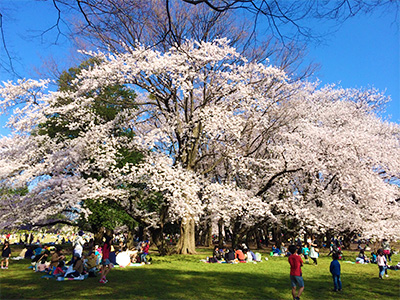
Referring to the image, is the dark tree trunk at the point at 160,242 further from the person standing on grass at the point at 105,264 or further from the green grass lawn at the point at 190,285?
the person standing on grass at the point at 105,264

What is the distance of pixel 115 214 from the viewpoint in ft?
71.7

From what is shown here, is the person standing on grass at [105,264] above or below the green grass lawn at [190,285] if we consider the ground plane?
above

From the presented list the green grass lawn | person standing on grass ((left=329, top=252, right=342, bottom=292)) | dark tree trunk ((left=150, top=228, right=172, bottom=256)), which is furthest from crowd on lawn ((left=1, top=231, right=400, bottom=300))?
dark tree trunk ((left=150, top=228, right=172, bottom=256))

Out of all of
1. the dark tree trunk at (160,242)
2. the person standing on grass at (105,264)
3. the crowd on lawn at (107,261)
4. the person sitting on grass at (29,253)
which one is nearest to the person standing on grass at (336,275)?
the crowd on lawn at (107,261)

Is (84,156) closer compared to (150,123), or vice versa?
(84,156)

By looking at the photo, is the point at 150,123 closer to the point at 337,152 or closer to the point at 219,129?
the point at 219,129

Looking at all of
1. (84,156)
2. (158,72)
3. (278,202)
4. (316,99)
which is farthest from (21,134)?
(316,99)

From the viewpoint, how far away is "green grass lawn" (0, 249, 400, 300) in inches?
348

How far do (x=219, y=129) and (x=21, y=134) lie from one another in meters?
13.4

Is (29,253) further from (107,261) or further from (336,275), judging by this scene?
(336,275)

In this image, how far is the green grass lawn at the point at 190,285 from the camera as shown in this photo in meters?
8.83

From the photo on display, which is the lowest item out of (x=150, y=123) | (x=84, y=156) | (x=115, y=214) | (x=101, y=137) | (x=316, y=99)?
(x=115, y=214)

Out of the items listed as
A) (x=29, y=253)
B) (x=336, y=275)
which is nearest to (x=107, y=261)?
(x=336, y=275)

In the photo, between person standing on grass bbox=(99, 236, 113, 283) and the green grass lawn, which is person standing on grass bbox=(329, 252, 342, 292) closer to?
the green grass lawn
